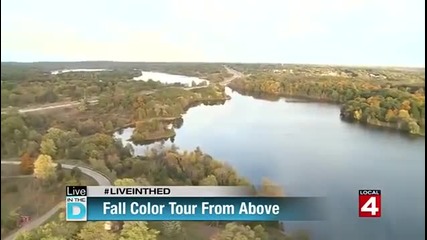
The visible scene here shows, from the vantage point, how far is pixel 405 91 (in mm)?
1854

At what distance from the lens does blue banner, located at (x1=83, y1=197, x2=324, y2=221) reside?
178cm

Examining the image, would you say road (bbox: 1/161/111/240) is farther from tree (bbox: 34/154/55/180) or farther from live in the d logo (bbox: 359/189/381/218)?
live in the d logo (bbox: 359/189/381/218)

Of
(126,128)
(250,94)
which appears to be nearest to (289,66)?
(250,94)

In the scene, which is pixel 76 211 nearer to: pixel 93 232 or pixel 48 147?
pixel 93 232

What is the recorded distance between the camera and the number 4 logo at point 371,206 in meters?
1.80

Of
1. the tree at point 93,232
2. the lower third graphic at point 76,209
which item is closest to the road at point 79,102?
the lower third graphic at point 76,209

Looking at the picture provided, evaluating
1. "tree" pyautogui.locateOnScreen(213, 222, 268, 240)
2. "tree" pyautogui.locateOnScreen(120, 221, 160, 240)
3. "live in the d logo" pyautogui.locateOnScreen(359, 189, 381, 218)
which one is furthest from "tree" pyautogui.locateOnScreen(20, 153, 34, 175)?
"live in the d logo" pyautogui.locateOnScreen(359, 189, 381, 218)

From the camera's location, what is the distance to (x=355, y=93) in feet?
6.19

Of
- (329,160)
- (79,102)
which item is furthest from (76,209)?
(329,160)

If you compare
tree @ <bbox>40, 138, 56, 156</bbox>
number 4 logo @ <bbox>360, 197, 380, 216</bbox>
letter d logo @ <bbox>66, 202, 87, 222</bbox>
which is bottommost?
letter d logo @ <bbox>66, 202, 87, 222</bbox>

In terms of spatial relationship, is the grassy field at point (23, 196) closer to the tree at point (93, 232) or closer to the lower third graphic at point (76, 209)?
the lower third graphic at point (76, 209)

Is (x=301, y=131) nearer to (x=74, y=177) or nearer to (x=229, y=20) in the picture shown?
(x=229, y=20)

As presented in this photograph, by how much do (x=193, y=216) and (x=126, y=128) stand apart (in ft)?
1.41

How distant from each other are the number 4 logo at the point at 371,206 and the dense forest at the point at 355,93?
300 millimetres
